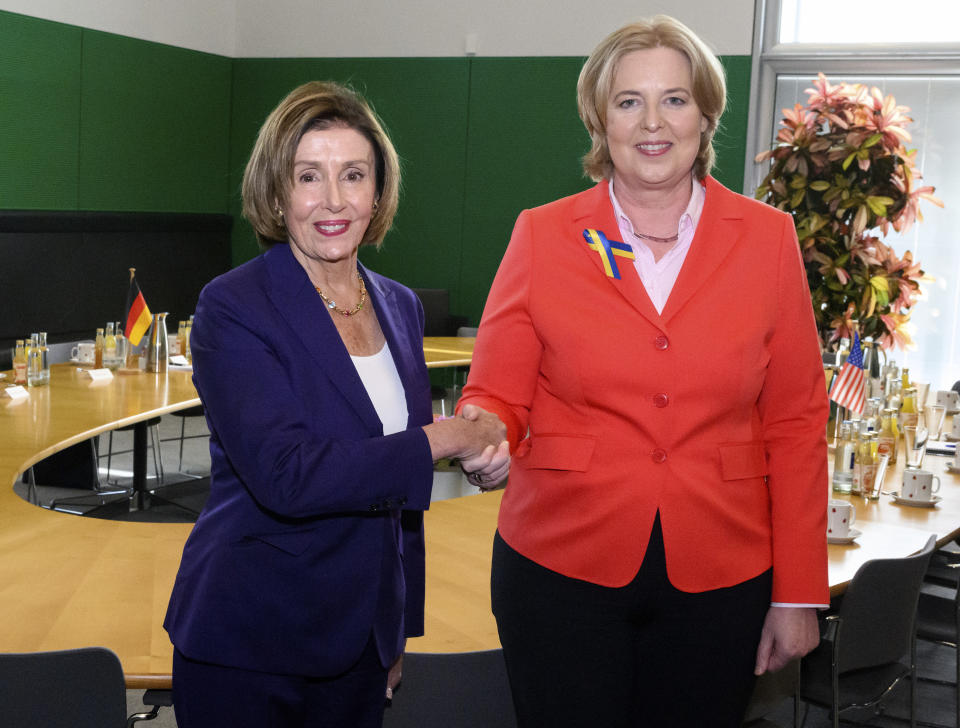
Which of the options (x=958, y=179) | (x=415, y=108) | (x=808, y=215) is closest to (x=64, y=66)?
(x=415, y=108)

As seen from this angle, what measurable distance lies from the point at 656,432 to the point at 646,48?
2.13 ft

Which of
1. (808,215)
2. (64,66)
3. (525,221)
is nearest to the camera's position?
(525,221)

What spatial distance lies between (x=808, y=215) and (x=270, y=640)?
3.90 meters

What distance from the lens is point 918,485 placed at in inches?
137

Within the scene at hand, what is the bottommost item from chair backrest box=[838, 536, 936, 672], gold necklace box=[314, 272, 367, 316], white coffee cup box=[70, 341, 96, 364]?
chair backrest box=[838, 536, 936, 672]

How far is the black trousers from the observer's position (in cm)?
169

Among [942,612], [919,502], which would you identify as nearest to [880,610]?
[919,502]

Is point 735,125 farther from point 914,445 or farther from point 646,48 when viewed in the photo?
point 646,48

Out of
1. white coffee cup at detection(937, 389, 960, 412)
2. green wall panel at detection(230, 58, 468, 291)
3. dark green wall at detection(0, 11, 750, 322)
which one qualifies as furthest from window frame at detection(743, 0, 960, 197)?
white coffee cup at detection(937, 389, 960, 412)

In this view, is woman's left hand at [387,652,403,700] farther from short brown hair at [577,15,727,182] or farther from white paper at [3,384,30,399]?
white paper at [3,384,30,399]

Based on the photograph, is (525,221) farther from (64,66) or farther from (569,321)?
(64,66)

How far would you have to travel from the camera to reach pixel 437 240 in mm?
10258

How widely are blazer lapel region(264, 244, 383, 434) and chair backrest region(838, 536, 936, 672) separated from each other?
1543 mm

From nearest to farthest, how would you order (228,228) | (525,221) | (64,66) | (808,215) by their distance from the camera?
(525,221)
(808,215)
(64,66)
(228,228)
